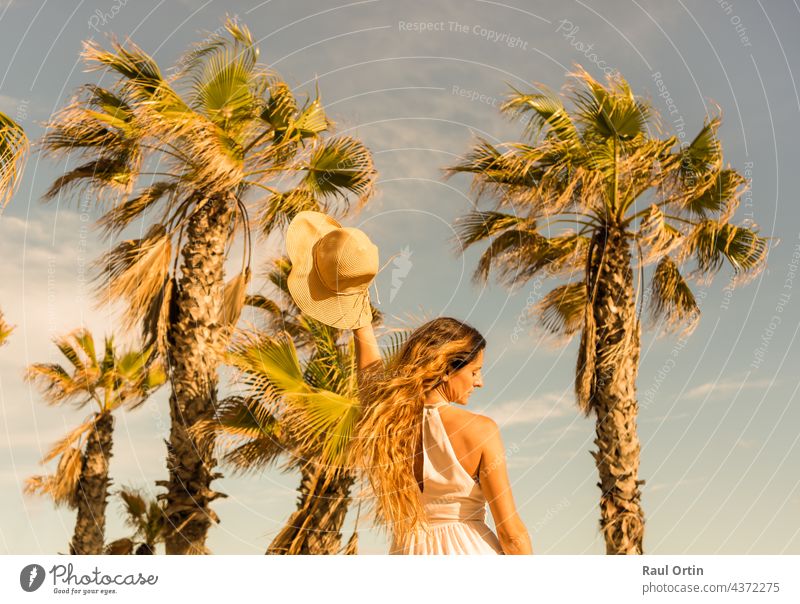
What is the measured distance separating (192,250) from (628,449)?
6.44 m

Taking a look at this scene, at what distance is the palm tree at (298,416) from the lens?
855 centimetres

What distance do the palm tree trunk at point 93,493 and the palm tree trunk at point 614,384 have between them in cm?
1297

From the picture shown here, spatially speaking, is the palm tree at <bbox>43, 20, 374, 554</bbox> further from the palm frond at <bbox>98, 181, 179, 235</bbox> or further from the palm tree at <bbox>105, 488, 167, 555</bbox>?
the palm tree at <bbox>105, 488, 167, 555</bbox>

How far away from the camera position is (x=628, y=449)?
10.9 metres

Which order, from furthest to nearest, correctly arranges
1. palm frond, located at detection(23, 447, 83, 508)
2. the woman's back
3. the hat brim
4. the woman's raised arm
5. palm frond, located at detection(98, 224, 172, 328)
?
palm frond, located at detection(23, 447, 83, 508) → palm frond, located at detection(98, 224, 172, 328) → the hat brim → the woman's raised arm → the woman's back

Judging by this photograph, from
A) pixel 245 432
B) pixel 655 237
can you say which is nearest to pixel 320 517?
pixel 245 432

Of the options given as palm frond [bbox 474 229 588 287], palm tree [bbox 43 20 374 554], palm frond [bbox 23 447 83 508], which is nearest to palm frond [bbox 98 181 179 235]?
palm tree [bbox 43 20 374 554]

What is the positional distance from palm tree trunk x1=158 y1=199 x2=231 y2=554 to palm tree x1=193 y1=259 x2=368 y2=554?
0.36 meters

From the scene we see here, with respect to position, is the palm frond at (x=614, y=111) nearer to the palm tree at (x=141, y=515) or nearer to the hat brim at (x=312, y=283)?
the hat brim at (x=312, y=283)

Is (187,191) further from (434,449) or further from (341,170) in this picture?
(434,449)

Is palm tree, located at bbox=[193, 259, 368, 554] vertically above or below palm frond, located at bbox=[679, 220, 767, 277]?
below

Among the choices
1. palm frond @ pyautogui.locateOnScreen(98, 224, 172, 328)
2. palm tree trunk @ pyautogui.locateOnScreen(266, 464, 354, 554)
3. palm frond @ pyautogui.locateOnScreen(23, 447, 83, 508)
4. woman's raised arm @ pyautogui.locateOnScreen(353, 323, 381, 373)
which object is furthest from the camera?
palm frond @ pyautogui.locateOnScreen(23, 447, 83, 508)

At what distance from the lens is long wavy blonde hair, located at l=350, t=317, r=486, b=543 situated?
4699 mm

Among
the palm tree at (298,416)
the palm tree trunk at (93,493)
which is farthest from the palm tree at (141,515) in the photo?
the palm tree at (298,416)
